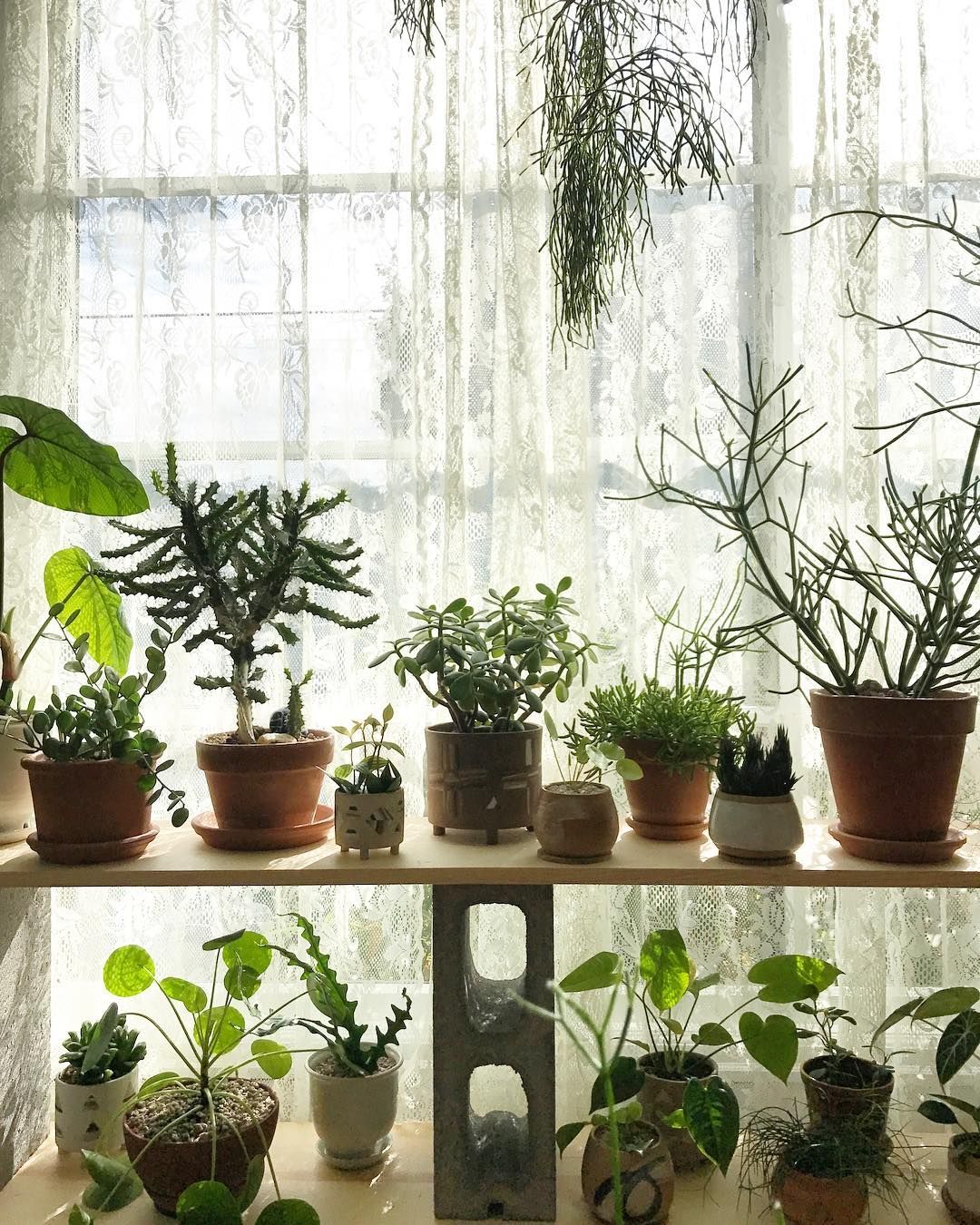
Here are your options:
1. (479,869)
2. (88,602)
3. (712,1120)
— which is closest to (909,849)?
(712,1120)

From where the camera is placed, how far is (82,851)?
1.16 meters

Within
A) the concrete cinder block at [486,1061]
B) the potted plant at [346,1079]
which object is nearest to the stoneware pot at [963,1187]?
the concrete cinder block at [486,1061]

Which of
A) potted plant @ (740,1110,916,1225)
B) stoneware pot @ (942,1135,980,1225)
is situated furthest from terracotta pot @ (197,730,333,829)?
stoneware pot @ (942,1135,980,1225)

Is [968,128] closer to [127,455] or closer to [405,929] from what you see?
[127,455]

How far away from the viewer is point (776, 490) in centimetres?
141

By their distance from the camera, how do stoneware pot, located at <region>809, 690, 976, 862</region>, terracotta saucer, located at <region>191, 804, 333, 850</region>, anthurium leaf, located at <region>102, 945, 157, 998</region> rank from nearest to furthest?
stoneware pot, located at <region>809, 690, 976, 862</region>, terracotta saucer, located at <region>191, 804, 333, 850</region>, anthurium leaf, located at <region>102, 945, 157, 998</region>

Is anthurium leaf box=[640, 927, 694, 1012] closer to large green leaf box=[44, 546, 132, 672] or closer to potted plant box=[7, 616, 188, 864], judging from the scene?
potted plant box=[7, 616, 188, 864]

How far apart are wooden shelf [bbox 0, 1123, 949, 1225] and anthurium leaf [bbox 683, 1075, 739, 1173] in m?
0.15

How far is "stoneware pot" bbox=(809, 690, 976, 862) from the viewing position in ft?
3.60

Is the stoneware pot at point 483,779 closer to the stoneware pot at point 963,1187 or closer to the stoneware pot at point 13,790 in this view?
the stoneware pot at point 13,790

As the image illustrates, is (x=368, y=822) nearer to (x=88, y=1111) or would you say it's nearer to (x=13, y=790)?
(x=13, y=790)

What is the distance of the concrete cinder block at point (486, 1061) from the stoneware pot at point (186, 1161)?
0.23 metres

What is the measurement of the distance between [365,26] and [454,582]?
0.79 metres

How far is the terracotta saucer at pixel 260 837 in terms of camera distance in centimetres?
120
